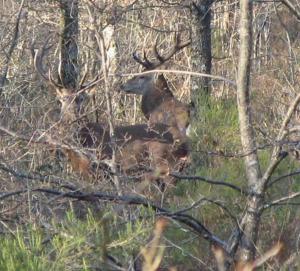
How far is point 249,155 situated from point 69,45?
17.0 ft

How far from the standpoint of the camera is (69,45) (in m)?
10.2

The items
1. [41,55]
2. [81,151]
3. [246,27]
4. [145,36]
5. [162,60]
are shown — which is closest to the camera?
[246,27]

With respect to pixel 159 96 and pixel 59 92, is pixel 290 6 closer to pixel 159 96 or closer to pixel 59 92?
pixel 59 92

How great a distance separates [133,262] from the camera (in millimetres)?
4742

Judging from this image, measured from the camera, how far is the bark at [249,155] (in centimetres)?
526

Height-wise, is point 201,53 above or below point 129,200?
above

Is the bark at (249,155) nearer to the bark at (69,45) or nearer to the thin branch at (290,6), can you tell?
the thin branch at (290,6)

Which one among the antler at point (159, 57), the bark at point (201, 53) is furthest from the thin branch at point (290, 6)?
the antler at point (159, 57)

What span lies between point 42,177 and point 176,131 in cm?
507

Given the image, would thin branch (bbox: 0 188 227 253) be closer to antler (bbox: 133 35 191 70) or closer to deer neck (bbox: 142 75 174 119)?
antler (bbox: 133 35 191 70)

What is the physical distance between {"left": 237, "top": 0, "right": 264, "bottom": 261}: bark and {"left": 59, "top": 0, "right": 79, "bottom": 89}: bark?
15.5ft

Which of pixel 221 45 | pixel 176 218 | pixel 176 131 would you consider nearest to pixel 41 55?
pixel 176 131

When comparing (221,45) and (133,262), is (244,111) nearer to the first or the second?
(133,262)

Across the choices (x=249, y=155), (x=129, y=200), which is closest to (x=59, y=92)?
(x=249, y=155)
